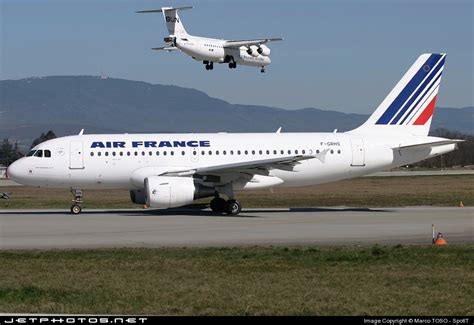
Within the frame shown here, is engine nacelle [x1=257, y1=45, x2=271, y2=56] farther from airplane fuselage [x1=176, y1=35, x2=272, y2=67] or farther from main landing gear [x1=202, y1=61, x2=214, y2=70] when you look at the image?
main landing gear [x1=202, y1=61, x2=214, y2=70]

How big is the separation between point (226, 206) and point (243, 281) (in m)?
19.0

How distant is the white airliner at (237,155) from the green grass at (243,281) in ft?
45.0

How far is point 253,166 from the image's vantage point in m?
34.6

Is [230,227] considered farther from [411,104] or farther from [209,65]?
[209,65]

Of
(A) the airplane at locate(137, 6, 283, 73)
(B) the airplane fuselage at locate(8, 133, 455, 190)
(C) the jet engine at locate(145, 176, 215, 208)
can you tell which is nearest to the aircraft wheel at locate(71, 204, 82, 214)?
(B) the airplane fuselage at locate(8, 133, 455, 190)

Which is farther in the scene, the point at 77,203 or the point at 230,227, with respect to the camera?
the point at 77,203

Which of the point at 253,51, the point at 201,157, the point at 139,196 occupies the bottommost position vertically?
the point at 139,196

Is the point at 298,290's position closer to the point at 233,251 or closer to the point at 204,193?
the point at 233,251

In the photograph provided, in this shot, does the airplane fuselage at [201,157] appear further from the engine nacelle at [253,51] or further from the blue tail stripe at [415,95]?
the engine nacelle at [253,51]

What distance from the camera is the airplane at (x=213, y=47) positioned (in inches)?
2539

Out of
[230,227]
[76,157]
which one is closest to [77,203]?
[76,157]

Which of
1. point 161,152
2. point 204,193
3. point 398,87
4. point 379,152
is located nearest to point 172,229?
point 204,193

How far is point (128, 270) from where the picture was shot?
1842 cm

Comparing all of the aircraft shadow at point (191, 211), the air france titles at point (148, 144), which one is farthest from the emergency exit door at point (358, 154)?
the air france titles at point (148, 144)
